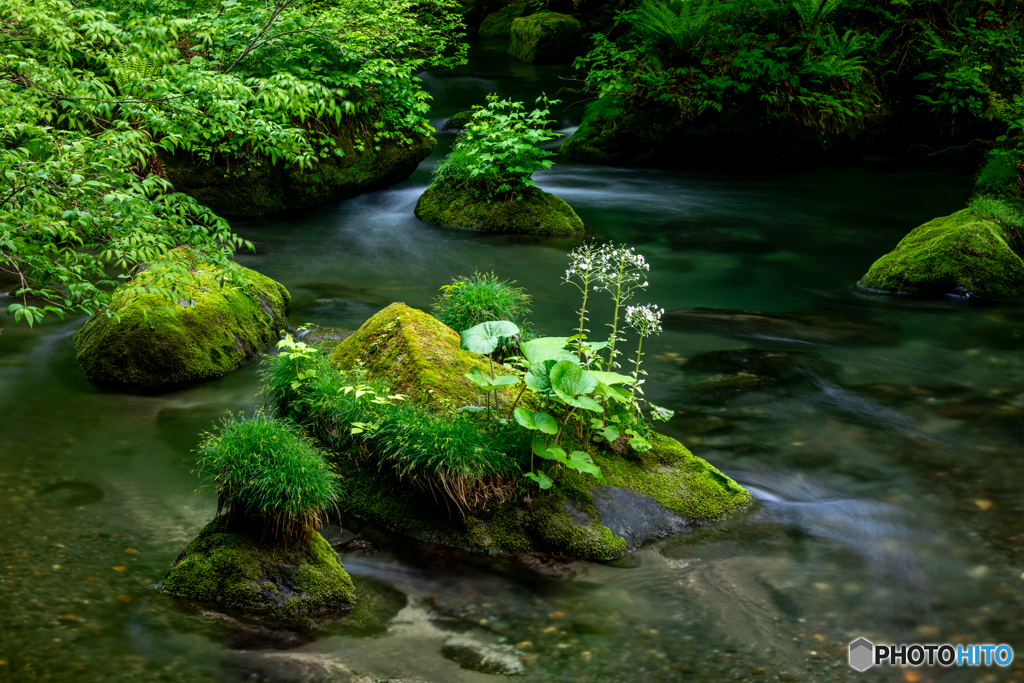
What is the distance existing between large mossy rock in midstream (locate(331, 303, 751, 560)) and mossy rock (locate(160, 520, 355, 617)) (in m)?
0.68

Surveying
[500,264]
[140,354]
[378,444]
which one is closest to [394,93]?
[500,264]

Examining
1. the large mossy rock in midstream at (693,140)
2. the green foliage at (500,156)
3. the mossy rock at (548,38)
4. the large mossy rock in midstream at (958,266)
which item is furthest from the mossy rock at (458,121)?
the large mossy rock in midstream at (958,266)

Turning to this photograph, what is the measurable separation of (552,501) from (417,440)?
84 cm

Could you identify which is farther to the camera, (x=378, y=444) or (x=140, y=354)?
(x=140, y=354)

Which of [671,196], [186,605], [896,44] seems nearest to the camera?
[186,605]

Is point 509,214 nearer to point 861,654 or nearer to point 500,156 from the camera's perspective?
point 500,156

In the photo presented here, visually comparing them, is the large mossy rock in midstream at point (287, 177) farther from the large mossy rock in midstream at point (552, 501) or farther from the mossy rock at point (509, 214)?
the large mossy rock in midstream at point (552, 501)

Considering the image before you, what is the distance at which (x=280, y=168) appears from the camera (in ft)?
37.9

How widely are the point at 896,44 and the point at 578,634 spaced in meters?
17.1

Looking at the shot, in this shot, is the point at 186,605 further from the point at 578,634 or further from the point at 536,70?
the point at 536,70

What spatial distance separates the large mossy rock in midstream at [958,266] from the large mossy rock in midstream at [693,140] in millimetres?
6425

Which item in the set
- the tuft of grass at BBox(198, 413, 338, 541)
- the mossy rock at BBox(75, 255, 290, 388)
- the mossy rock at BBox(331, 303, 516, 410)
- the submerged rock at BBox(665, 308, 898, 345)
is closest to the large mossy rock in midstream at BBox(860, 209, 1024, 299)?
the submerged rock at BBox(665, 308, 898, 345)

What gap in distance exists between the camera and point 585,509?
4441 millimetres

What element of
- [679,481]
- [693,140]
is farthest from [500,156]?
[679,481]
